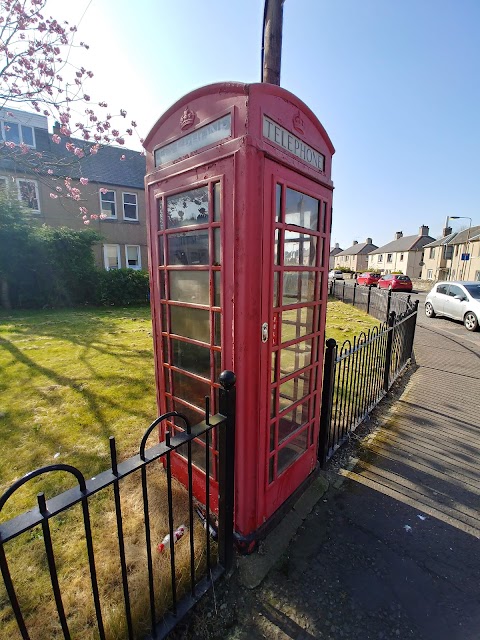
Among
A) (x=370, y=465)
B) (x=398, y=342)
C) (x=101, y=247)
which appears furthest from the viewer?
(x=101, y=247)

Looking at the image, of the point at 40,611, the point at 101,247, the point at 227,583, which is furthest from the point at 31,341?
the point at 101,247

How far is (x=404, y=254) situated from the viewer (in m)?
48.8

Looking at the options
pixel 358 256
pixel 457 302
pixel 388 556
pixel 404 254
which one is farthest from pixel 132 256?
pixel 358 256

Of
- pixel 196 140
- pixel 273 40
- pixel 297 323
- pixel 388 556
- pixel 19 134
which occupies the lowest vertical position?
pixel 388 556

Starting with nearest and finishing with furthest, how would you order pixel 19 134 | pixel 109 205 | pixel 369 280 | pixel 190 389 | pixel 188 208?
1. pixel 188 208
2. pixel 190 389
3. pixel 19 134
4. pixel 109 205
5. pixel 369 280

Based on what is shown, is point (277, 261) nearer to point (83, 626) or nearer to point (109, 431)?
point (83, 626)

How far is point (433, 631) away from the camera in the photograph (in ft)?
6.22

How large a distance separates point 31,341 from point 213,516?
7891 mm

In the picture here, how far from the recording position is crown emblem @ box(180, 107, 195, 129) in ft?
7.00

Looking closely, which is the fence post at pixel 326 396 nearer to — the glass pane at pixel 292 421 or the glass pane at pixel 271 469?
the glass pane at pixel 292 421

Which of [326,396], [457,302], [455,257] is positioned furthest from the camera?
[455,257]

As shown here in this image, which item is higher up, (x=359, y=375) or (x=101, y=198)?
(x=101, y=198)

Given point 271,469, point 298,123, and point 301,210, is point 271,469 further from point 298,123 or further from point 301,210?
point 298,123

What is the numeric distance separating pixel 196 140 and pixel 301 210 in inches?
37.4
